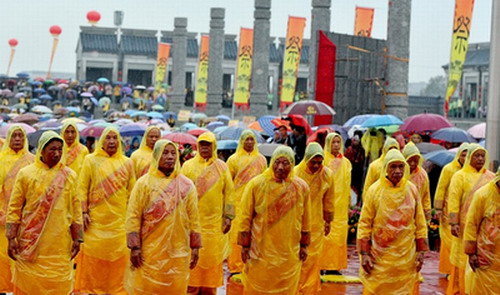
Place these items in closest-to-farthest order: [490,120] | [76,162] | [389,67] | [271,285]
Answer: [271,285] < [490,120] < [76,162] < [389,67]

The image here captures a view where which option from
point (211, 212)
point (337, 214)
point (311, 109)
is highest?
point (311, 109)

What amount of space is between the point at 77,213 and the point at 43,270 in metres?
0.57

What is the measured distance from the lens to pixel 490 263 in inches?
310

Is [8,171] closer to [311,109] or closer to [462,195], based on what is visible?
[462,195]

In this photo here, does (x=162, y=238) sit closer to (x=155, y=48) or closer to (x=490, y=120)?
(x=490, y=120)

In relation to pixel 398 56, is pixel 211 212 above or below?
below

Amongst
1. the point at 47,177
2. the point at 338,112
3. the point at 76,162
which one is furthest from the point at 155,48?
the point at 47,177

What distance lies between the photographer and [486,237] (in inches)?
311

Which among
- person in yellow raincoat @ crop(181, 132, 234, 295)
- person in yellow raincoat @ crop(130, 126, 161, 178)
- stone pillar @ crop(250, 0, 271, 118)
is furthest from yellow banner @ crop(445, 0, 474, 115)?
person in yellow raincoat @ crop(181, 132, 234, 295)

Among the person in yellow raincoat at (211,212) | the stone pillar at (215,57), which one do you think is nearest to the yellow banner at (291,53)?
the stone pillar at (215,57)

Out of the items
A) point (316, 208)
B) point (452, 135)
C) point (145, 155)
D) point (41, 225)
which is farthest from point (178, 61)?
point (41, 225)

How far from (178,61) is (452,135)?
2341 cm

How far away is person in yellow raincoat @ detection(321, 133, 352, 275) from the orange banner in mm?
11503

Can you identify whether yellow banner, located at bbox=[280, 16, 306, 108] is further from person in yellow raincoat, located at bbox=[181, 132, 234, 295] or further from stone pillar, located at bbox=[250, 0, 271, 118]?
person in yellow raincoat, located at bbox=[181, 132, 234, 295]
